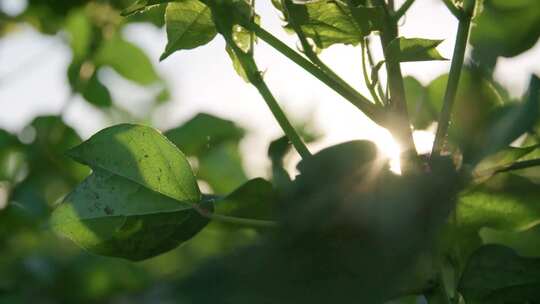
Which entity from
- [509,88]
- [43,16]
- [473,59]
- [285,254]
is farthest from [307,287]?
[43,16]

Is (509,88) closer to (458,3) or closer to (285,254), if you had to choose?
(458,3)

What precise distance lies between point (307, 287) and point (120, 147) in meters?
0.36

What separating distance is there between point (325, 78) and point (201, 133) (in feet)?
1.62

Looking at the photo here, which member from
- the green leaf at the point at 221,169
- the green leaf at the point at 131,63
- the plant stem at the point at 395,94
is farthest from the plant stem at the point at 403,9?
the green leaf at the point at 131,63

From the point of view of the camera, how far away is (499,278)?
0.52m

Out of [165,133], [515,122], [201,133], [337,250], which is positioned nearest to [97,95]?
[201,133]

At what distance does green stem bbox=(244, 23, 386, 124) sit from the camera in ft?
1.72

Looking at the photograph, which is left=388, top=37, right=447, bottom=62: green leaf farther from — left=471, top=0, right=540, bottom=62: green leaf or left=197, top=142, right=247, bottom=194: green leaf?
left=197, top=142, right=247, bottom=194: green leaf

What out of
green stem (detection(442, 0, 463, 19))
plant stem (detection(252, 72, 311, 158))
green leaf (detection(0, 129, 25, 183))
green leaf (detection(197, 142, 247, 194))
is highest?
green stem (detection(442, 0, 463, 19))

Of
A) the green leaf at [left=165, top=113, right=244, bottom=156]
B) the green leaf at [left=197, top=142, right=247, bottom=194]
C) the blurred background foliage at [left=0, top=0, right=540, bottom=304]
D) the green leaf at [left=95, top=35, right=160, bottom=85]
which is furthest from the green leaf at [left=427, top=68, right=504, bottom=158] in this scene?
the green leaf at [left=95, top=35, right=160, bottom=85]

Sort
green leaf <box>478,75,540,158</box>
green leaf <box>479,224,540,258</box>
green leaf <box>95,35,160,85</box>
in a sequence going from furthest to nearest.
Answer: green leaf <box>95,35,160,85</box>
green leaf <box>479,224,540,258</box>
green leaf <box>478,75,540,158</box>

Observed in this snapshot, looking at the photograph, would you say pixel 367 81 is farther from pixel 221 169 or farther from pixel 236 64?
pixel 221 169

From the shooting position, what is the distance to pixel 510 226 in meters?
0.56

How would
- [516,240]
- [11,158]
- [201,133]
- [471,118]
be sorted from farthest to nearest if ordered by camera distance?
1. [11,158]
2. [201,133]
3. [516,240]
4. [471,118]
